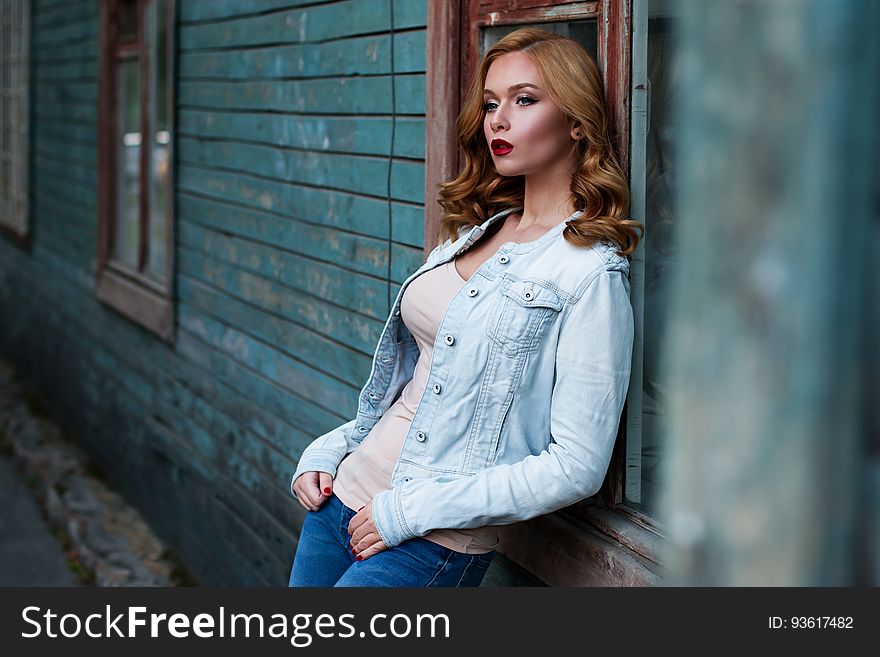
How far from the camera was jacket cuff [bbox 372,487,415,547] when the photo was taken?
2.19m

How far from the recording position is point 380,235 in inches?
138

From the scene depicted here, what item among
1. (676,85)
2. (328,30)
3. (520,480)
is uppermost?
(328,30)

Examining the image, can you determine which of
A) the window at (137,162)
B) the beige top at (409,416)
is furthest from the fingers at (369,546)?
the window at (137,162)

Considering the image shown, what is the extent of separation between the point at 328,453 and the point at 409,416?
288 millimetres

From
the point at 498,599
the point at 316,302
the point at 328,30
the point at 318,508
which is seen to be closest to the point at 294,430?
the point at 316,302

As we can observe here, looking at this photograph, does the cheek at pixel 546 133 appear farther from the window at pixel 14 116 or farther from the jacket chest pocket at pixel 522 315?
the window at pixel 14 116

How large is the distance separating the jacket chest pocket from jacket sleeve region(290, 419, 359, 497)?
60 centimetres

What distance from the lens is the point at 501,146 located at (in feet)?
7.60

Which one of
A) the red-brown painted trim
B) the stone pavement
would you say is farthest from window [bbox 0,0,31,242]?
the red-brown painted trim

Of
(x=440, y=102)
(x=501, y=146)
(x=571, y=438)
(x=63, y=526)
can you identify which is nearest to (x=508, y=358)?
(x=571, y=438)

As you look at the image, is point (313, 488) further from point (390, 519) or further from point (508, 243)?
point (508, 243)

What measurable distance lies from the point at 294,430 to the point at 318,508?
70.4 inches

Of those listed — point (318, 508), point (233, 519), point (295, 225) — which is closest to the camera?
point (318, 508)

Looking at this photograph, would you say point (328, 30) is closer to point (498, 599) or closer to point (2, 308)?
point (498, 599)
